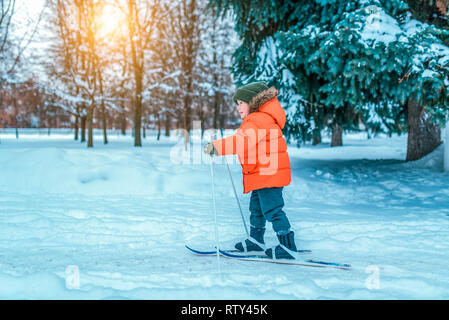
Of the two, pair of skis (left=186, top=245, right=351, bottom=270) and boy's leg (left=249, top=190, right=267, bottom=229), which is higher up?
boy's leg (left=249, top=190, right=267, bottom=229)

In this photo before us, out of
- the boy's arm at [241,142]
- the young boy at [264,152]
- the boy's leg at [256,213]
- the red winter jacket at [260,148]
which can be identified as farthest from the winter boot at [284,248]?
the boy's arm at [241,142]

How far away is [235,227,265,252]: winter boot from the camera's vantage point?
330cm

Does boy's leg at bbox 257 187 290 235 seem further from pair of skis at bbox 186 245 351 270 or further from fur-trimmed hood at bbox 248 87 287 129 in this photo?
fur-trimmed hood at bbox 248 87 287 129

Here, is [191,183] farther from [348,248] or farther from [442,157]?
[442,157]

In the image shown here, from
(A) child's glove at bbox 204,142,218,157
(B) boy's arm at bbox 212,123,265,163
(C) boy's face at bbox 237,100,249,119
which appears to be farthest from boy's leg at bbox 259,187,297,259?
(C) boy's face at bbox 237,100,249,119

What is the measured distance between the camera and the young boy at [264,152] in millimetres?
2865

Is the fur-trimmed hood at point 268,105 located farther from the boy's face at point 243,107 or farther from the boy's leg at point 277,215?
the boy's leg at point 277,215

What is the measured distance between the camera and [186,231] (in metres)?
4.00

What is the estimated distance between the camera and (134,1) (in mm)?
14445

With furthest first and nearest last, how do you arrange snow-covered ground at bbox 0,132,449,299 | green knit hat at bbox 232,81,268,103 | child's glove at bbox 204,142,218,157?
green knit hat at bbox 232,81,268,103, child's glove at bbox 204,142,218,157, snow-covered ground at bbox 0,132,449,299

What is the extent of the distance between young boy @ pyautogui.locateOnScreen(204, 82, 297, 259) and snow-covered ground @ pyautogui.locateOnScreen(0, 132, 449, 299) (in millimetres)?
456

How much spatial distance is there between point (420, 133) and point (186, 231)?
742cm
